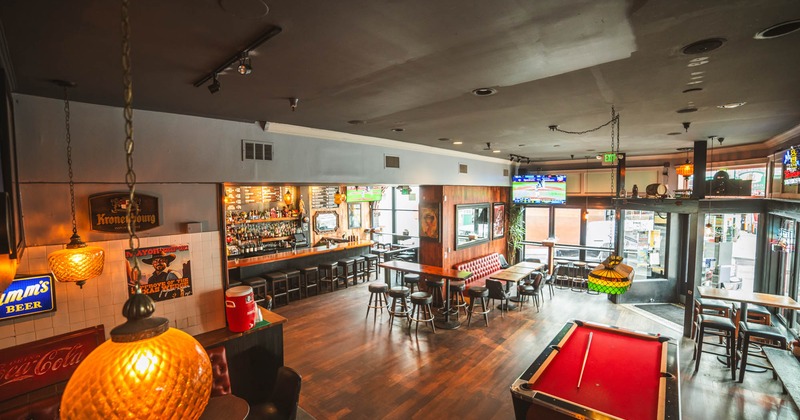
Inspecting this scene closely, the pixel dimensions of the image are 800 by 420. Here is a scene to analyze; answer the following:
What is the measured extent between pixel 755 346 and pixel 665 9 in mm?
7304

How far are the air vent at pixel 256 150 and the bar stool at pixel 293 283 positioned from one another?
14.4 feet

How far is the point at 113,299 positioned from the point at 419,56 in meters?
3.97

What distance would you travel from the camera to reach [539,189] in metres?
10.2

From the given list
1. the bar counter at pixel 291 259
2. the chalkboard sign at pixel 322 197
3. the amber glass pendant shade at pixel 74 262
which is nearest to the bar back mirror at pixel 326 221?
the chalkboard sign at pixel 322 197

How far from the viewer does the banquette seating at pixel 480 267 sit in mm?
8859

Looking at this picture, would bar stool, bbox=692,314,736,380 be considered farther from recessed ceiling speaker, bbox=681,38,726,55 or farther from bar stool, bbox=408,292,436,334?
recessed ceiling speaker, bbox=681,38,726,55

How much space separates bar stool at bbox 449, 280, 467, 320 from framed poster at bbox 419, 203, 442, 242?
3.58ft

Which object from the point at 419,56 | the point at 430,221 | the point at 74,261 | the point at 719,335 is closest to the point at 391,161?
the point at 430,221

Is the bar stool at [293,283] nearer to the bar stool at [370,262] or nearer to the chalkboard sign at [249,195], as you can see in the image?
the bar stool at [370,262]

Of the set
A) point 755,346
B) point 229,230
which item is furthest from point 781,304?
point 229,230

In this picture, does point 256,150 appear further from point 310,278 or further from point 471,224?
point 471,224

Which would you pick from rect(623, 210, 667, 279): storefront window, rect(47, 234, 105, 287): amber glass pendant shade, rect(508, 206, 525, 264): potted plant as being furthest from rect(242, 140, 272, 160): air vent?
rect(623, 210, 667, 279): storefront window

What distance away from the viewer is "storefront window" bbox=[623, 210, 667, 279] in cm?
927

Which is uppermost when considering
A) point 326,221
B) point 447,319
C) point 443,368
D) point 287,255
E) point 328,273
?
point 326,221
